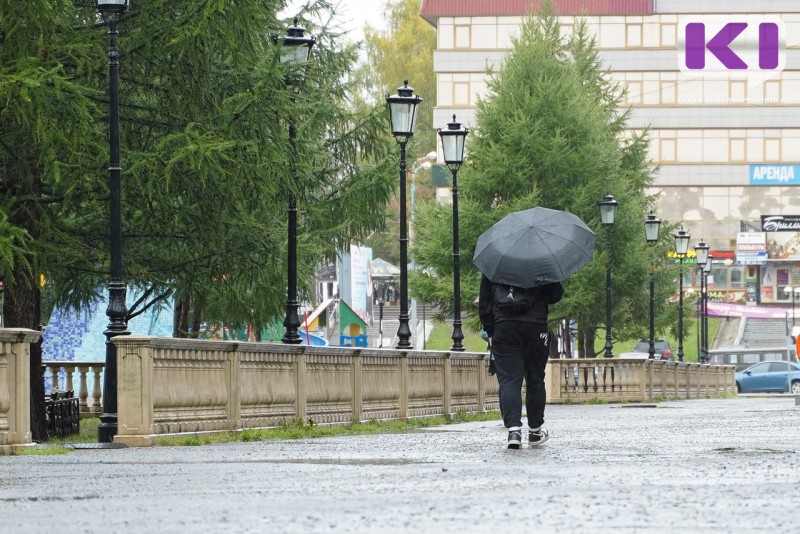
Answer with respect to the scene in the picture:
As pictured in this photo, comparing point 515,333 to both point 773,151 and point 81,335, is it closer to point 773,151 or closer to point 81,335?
point 81,335

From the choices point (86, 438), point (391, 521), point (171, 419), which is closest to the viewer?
point (391, 521)

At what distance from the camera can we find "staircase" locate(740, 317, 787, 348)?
295 feet

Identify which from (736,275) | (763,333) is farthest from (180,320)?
(736,275)

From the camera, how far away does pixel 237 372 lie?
689 inches

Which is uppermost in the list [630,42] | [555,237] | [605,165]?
[630,42]

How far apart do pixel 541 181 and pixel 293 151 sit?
29.1 metres

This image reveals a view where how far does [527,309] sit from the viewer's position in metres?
13.5

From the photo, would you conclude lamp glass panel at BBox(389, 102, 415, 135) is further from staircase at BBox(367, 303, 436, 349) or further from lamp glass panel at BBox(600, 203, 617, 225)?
staircase at BBox(367, 303, 436, 349)

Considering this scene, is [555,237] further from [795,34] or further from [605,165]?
[795,34]

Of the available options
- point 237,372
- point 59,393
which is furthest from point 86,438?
point 237,372

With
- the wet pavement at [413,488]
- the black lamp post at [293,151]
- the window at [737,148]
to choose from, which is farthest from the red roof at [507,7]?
the wet pavement at [413,488]

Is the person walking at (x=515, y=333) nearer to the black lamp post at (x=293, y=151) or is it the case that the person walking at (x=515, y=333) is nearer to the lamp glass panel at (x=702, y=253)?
the black lamp post at (x=293, y=151)

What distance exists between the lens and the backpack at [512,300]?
1348 cm

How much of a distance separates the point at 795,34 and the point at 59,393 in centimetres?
8091
